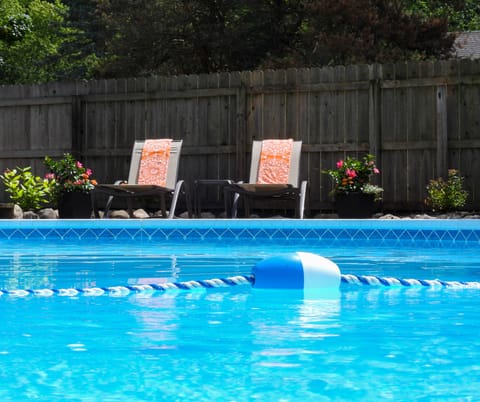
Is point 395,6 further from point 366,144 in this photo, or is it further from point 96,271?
point 96,271

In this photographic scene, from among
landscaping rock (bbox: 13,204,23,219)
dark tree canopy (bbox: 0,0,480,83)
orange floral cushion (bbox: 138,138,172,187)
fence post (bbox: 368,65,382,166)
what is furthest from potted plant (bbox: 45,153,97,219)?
dark tree canopy (bbox: 0,0,480,83)

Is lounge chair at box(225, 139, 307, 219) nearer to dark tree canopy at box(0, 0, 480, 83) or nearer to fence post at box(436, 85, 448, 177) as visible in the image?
fence post at box(436, 85, 448, 177)

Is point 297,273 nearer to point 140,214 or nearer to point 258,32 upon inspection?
point 140,214

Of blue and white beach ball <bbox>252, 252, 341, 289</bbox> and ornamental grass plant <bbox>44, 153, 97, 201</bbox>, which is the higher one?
ornamental grass plant <bbox>44, 153, 97, 201</bbox>

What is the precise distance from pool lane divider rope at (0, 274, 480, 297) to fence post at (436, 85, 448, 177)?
5.24 m

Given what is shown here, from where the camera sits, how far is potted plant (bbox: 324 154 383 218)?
10211 mm

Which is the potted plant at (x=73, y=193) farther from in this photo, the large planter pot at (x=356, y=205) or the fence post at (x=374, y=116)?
the fence post at (x=374, y=116)

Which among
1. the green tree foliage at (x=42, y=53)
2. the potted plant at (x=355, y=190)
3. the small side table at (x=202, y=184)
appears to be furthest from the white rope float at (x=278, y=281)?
the green tree foliage at (x=42, y=53)

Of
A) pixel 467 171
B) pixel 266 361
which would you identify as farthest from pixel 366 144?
pixel 266 361

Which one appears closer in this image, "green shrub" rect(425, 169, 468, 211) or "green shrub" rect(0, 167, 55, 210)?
"green shrub" rect(425, 169, 468, 211)

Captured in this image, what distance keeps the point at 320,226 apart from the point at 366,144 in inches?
95.8

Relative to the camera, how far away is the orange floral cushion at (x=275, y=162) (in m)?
10.5

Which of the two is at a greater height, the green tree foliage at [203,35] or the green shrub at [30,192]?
the green tree foliage at [203,35]

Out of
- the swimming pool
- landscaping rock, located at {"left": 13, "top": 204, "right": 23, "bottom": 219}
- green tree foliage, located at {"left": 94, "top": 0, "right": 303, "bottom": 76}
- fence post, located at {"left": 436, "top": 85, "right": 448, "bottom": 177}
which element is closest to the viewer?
the swimming pool
